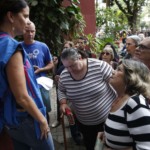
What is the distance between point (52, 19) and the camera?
495 cm

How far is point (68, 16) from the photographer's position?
211 inches

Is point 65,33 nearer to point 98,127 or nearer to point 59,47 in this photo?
point 59,47

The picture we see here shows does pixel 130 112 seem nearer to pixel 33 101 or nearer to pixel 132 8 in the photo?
pixel 33 101

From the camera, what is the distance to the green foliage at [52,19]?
Result: 496 centimetres

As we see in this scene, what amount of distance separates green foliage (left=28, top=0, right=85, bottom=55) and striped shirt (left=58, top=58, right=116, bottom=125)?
2.34 meters

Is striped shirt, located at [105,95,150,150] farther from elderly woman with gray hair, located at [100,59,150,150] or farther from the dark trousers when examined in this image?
the dark trousers

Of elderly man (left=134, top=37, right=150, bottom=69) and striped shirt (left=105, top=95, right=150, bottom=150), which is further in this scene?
elderly man (left=134, top=37, right=150, bottom=69)

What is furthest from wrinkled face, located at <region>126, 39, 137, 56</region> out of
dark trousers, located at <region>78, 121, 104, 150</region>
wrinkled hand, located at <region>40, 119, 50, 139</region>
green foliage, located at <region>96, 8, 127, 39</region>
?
green foliage, located at <region>96, 8, 127, 39</region>

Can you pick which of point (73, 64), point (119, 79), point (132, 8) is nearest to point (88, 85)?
point (73, 64)

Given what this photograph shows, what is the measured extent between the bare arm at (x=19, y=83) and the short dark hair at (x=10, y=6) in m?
0.27

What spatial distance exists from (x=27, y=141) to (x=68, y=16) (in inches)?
148

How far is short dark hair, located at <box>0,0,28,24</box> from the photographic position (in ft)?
5.43

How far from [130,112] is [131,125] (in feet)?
0.27

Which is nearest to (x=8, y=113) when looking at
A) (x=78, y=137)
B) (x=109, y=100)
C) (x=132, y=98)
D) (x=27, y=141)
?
(x=27, y=141)
